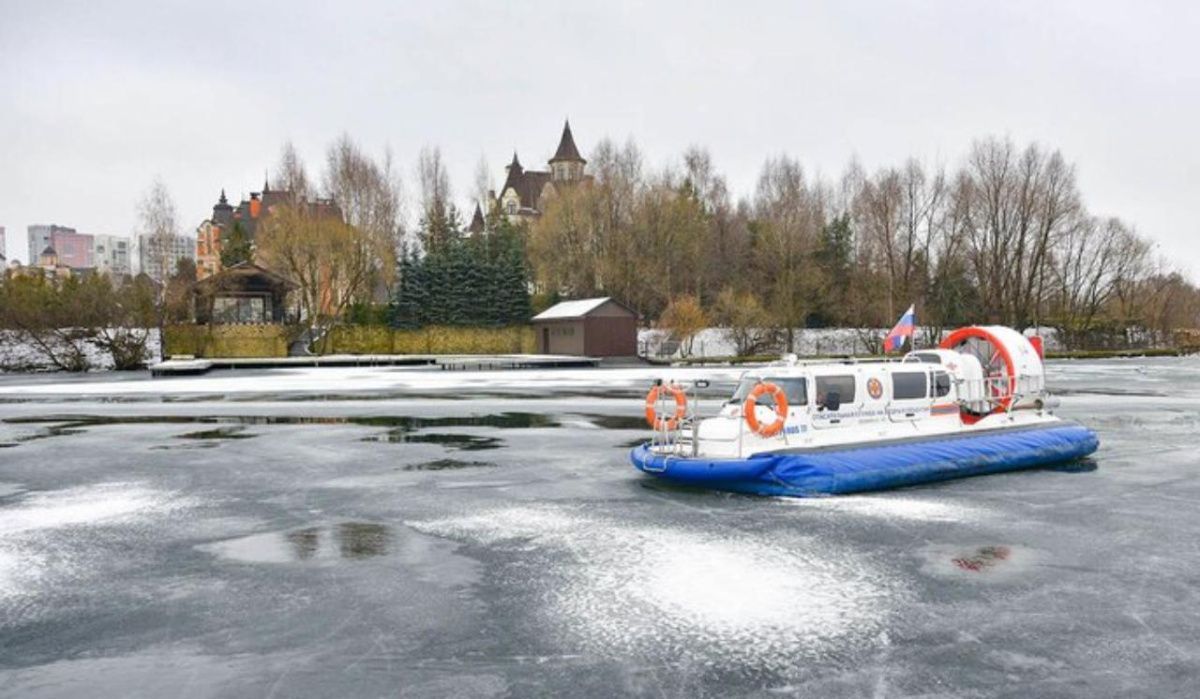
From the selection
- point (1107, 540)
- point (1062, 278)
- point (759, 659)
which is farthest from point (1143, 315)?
point (759, 659)

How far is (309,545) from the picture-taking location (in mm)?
10258

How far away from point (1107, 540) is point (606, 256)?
54.6 meters

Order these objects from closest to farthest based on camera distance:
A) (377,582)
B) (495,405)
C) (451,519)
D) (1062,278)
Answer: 1. (377,582)
2. (451,519)
3. (495,405)
4. (1062,278)

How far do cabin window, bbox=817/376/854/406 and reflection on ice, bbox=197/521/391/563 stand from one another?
22.6 feet

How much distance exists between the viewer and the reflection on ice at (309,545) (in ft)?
32.1

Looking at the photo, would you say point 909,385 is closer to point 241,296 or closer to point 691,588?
point 691,588

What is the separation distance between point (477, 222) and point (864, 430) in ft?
224

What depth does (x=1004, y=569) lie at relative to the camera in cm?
916

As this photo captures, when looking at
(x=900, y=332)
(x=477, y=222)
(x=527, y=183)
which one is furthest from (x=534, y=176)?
(x=900, y=332)

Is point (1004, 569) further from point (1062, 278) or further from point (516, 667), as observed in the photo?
point (1062, 278)

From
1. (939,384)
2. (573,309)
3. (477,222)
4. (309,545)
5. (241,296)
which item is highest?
(477,222)

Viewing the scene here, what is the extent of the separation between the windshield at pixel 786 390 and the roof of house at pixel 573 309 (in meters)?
38.5

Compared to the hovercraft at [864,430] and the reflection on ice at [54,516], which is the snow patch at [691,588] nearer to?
the hovercraft at [864,430]

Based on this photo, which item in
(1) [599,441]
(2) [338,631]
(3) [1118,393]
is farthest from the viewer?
(3) [1118,393]
